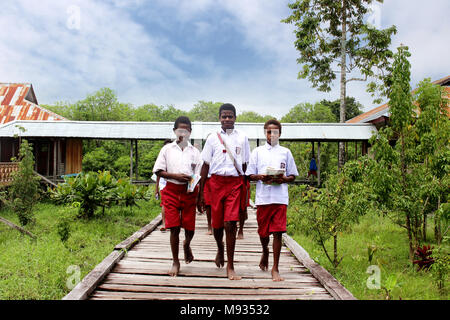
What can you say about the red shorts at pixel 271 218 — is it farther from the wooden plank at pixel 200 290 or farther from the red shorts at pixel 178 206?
the red shorts at pixel 178 206

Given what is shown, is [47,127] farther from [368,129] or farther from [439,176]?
[439,176]

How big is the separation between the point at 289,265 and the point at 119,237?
430 centimetres

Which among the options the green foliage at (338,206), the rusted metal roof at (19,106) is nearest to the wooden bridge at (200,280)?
the green foliage at (338,206)

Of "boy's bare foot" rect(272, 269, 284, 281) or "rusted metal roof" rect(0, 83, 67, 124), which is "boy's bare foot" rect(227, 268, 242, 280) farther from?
"rusted metal roof" rect(0, 83, 67, 124)

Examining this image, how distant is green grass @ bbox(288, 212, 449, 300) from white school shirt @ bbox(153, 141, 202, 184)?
2.39 meters

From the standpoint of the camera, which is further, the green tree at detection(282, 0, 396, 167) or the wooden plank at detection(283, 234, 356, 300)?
the green tree at detection(282, 0, 396, 167)

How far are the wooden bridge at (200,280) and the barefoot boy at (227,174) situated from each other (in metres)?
0.34

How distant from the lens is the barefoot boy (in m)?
3.78

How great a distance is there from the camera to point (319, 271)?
160 inches

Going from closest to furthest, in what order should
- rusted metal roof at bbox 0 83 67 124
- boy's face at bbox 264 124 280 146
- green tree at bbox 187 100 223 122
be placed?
boy's face at bbox 264 124 280 146
rusted metal roof at bbox 0 83 67 124
green tree at bbox 187 100 223 122

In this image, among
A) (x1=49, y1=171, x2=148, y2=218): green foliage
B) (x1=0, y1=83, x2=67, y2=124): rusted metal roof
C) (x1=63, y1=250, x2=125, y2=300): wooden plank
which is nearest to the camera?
(x1=63, y1=250, x2=125, y2=300): wooden plank

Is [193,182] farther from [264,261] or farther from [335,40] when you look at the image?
[335,40]

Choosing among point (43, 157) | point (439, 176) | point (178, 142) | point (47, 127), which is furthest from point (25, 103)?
point (439, 176)

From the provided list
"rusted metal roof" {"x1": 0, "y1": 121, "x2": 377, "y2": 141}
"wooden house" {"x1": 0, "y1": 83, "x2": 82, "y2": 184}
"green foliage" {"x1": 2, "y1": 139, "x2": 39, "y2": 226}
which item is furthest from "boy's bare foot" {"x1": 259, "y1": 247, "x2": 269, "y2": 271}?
"rusted metal roof" {"x1": 0, "y1": 121, "x2": 377, "y2": 141}
